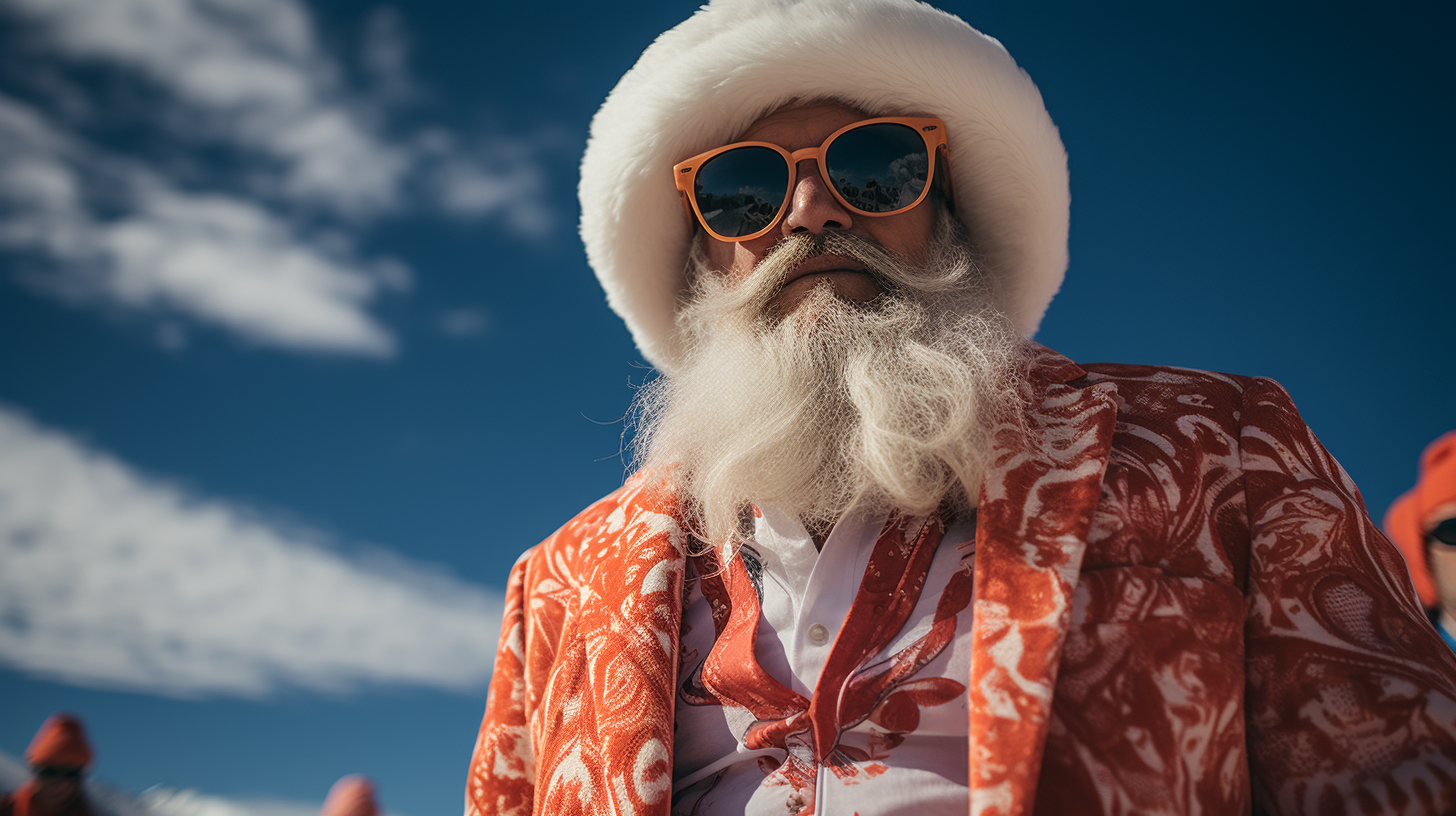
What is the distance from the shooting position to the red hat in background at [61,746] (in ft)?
22.1

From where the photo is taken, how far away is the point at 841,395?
1.90m

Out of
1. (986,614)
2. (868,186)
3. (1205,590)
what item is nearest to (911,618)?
(986,614)

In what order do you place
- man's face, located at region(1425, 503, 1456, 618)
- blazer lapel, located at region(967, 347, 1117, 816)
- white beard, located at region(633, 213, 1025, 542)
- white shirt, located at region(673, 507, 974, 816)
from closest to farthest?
blazer lapel, located at region(967, 347, 1117, 816) < white shirt, located at region(673, 507, 974, 816) < white beard, located at region(633, 213, 1025, 542) < man's face, located at region(1425, 503, 1456, 618)

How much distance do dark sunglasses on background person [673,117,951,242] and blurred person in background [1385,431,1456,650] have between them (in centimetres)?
278

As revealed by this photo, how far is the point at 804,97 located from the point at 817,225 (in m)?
0.43

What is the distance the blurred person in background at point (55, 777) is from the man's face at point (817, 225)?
25.0 feet

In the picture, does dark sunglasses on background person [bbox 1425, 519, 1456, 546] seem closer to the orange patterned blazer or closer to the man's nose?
the orange patterned blazer

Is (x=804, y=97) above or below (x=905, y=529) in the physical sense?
above

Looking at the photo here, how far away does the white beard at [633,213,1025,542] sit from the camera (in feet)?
5.48

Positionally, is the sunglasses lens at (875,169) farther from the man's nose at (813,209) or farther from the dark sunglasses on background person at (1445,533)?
the dark sunglasses on background person at (1445,533)

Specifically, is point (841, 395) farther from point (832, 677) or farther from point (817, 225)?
point (832, 677)

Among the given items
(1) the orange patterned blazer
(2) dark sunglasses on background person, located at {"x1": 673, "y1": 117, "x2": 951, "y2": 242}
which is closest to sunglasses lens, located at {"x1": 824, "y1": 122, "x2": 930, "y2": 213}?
(2) dark sunglasses on background person, located at {"x1": 673, "y1": 117, "x2": 951, "y2": 242}

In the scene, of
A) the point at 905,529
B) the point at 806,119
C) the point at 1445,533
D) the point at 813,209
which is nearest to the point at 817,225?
the point at 813,209

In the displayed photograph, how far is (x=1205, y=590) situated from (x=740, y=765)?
2.97 ft
